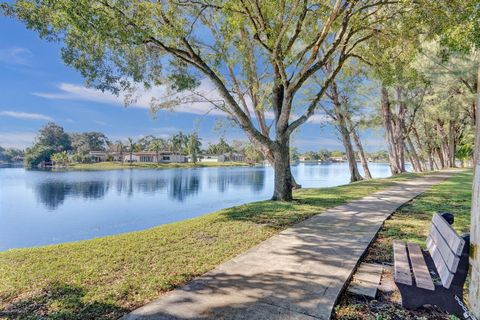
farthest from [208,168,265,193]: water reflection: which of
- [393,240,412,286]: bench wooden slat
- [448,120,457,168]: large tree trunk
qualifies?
[393,240,412,286]: bench wooden slat

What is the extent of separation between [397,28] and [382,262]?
26.7 ft

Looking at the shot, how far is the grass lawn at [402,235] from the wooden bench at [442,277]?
0.19 meters

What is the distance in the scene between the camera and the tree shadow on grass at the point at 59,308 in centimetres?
291

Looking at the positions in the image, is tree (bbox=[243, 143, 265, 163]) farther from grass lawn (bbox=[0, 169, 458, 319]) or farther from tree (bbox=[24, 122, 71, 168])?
tree (bbox=[24, 122, 71, 168])

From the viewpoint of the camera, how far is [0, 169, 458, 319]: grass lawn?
3.14 meters

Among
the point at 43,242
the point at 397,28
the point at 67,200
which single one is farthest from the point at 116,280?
the point at 67,200

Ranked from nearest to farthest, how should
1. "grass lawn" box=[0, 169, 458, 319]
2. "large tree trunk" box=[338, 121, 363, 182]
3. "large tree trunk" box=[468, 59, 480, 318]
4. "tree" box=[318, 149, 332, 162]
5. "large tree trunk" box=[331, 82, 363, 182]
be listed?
"large tree trunk" box=[468, 59, 480, 318], "grass lawn" box=[0, 169, 458, 319], "large tree trunk" box=[331, 82, 363, 182], "large tree trunk" box=[338, 121, 363, 182], "tree" box=[318, 149, 332, 162]

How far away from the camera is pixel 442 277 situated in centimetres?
274

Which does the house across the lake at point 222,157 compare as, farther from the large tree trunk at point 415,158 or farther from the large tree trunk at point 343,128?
the large tree trunk at point 343,128

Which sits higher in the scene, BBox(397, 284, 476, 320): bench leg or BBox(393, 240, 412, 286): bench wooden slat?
BBox(393, 240, 412, 286): bench wooden slat

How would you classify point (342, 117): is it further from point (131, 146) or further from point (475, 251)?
point (131, 146)

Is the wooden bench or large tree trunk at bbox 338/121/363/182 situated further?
large tree trunk at bbox 338/121/363/182

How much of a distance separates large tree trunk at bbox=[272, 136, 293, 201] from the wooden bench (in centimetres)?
640

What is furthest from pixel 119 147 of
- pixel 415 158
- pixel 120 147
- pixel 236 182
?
pixel 415 158
